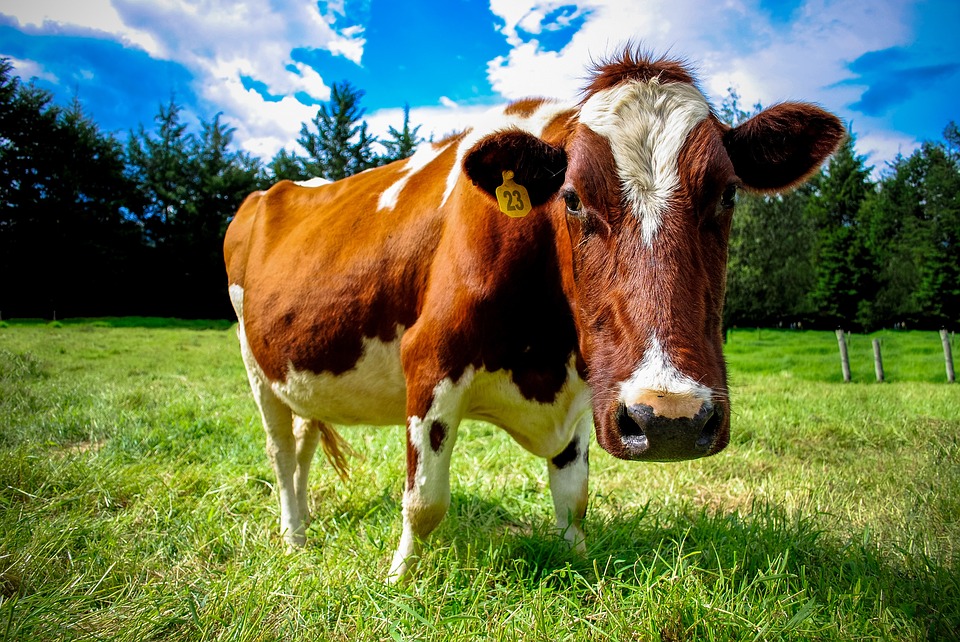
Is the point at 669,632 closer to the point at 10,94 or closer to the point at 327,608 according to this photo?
the point at 327,608

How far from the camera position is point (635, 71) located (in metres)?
2.12

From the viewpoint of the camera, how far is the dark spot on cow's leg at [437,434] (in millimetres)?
2449

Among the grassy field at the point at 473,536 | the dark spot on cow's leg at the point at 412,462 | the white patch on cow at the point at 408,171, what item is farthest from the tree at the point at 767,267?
the dark spot on cow's leg at the point at 412,462

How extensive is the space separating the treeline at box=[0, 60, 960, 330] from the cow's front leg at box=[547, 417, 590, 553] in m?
2.00

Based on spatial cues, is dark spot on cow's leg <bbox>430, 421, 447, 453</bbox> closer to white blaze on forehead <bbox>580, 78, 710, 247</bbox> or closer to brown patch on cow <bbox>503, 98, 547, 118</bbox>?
white blaze on forehead <bbox>580, 78, 710, 247</bbox>

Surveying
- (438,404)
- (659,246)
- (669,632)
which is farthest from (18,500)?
(659,246)

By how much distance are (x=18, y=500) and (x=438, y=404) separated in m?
2.89

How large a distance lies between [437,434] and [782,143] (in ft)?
6.53

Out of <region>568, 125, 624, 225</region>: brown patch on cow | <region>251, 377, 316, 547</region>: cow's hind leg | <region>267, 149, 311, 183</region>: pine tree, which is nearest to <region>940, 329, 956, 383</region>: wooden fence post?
<region>568, 125, 624, 225</region>: brown patch on cow

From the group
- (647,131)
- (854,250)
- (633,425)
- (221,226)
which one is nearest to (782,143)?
(647,131)

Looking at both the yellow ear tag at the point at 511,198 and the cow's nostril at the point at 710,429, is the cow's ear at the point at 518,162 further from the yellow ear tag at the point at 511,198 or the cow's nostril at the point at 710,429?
the cow's nostril at the point at 710,429

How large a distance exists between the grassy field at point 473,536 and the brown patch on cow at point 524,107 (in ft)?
7.43

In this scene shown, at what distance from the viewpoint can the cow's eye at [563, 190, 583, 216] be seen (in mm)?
1973

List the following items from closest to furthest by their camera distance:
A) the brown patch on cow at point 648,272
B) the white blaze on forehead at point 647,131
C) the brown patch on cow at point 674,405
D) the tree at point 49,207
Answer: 1. the brown patch on cow at point 674,405
2. the brown patch on cow at point 648,272
3. the white blaze on forehead at point 647,131
4. the tree at point 49,207
